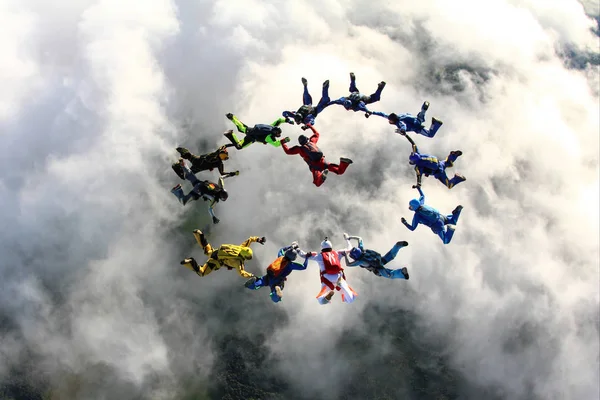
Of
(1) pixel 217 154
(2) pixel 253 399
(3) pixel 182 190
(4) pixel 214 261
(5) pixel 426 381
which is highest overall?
(5) pixel 426 381

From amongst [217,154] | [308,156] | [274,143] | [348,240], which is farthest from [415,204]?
[217,154]

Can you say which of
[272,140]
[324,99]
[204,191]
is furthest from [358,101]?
[204,191]

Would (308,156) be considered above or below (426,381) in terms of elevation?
below

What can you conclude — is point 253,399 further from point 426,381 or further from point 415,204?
point 415,204

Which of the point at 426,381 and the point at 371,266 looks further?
the point at 426,381

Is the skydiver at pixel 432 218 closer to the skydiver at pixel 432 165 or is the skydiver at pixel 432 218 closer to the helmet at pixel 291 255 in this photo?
the skydiver at pixel 432 165

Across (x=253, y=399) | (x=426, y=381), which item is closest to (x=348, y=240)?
(x=253, y=399)

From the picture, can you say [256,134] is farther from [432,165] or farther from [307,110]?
[432,165]

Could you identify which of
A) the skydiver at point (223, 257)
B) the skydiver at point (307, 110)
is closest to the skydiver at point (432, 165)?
the skydiver at point (307, 110)
